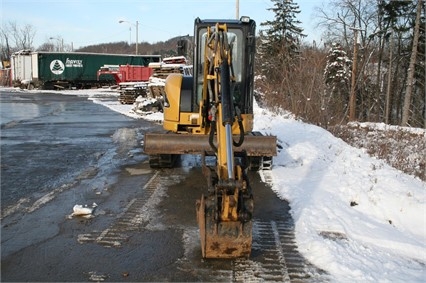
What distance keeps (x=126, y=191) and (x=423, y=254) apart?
15.5 ft

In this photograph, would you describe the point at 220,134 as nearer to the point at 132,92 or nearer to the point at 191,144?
the point at 191,144

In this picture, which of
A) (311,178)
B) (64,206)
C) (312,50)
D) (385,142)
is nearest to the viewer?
(64,206)

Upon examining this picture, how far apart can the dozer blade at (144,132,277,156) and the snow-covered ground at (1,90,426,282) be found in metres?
0.69

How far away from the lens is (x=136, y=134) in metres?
15.3

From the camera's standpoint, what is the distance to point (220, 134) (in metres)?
5.08

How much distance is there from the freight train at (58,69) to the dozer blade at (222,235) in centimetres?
4888

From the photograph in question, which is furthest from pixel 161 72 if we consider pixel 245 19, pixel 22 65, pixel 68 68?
pixel 22 65

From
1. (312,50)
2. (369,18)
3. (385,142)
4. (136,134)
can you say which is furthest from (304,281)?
(369,18)

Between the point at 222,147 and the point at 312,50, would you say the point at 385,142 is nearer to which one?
the point at 312,50

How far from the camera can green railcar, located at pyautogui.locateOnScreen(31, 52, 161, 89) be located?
4947 cm

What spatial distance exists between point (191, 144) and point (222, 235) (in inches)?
151

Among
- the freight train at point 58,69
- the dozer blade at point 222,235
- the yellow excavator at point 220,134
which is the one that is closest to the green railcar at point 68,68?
the freight train at point 58,69

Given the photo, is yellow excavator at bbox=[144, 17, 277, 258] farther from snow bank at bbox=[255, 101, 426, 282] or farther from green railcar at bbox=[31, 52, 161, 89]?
green railcar at bbox=[31, 52, 161, 89]

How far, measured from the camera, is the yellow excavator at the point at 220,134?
4.69 meters
